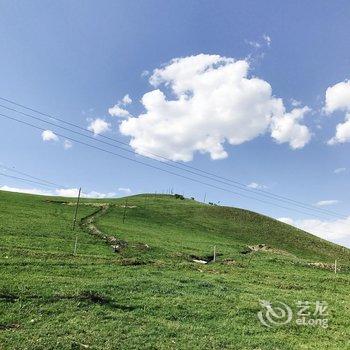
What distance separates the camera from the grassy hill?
71.5 feet

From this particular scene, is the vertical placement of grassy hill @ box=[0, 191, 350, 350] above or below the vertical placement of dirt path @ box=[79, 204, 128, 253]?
below

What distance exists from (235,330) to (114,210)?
3262 inches

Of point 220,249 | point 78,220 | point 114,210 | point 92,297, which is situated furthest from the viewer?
point 114,210

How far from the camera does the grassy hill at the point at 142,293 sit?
2180cm

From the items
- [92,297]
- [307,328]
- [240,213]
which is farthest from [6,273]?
[240,213]

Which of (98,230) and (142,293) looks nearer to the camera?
(142,293)

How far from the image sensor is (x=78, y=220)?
82.6 meters

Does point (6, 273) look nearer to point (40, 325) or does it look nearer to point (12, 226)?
point (40, 325)

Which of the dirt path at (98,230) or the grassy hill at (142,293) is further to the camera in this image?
the dirt path at (98,230)

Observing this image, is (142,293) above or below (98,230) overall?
below

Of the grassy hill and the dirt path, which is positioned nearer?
the grassy hill

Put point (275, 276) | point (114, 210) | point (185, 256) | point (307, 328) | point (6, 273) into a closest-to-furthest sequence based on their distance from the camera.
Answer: point (307, 328)
point (6, 273)
point (275, 276)
point (185, 256)
point (114, 210)

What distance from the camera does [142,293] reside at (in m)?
30.0

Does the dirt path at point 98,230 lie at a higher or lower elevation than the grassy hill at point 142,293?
higher
